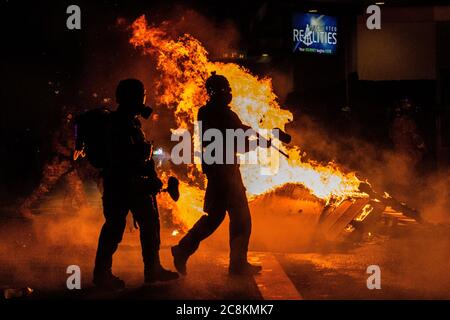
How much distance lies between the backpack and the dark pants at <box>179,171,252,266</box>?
1181 mm

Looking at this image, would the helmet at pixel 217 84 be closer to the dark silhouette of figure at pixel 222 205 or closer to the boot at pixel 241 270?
the dark silhouette of figure at pixel 222 205

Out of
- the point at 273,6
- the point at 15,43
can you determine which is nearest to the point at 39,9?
the point at 15,43

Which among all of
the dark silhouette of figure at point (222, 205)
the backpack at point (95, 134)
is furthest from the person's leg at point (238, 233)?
the backpack at point (95, 134)

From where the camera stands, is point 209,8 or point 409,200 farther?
point 209,8

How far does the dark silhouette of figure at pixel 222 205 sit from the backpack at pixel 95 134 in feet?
3.60

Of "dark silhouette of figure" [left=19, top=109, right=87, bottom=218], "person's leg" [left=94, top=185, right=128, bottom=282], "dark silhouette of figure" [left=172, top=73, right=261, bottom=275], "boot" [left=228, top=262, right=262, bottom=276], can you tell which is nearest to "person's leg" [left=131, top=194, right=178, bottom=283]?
"person's leg" [left=94, top=185, right=128, bottom=282]

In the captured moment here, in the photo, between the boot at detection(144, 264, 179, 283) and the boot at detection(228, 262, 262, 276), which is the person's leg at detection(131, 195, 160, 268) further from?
the boot at detection(228, 262, 262, 276)

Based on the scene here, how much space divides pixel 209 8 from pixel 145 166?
12.4 meters

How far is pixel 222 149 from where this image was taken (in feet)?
20.8

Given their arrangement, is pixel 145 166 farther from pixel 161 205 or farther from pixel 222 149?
pixel 161 205

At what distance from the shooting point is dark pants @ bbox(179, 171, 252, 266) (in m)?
6.31

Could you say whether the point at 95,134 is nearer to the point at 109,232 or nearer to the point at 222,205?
the point at 109,232

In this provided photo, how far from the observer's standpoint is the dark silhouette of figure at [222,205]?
20.7 feet

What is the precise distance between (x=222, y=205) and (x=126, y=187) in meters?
1.05
